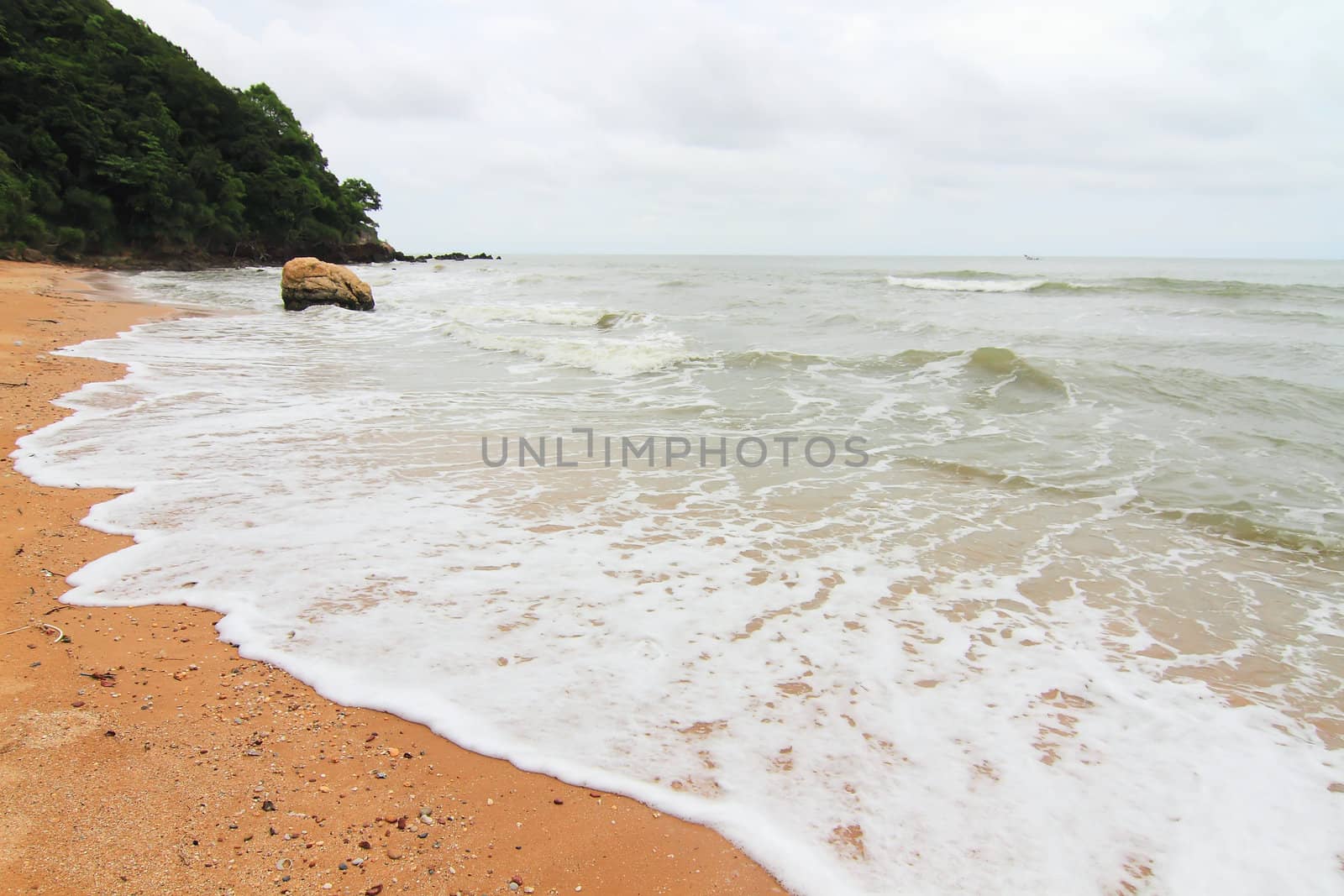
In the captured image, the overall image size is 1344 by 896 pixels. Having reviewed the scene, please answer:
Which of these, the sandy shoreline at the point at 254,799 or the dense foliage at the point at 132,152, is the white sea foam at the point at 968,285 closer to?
the sandy shoreline at the point at 254,799

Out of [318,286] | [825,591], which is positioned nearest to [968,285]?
[318,286]

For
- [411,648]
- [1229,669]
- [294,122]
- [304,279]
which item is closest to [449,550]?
[411,648]

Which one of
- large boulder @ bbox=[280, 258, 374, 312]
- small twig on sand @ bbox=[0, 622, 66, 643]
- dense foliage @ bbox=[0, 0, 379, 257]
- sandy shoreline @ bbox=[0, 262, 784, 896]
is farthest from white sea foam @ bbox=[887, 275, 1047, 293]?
dense foliage @ bbox=[0, 0, 379, 257]

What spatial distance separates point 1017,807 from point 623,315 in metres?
17.5

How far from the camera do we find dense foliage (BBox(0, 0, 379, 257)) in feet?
99.0

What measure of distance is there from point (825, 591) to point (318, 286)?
1948 centimetres

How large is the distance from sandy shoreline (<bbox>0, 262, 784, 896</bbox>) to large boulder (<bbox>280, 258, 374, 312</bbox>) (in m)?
18.2

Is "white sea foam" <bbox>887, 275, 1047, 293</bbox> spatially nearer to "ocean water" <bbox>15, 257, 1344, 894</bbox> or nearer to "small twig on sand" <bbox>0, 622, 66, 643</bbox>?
"ocean water" <bbox>15, 257, 1344, 894</bbox>

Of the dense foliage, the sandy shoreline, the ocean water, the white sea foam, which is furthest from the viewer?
the dense foliage

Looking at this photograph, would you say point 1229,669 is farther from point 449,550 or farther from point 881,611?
Answer: point 449,550

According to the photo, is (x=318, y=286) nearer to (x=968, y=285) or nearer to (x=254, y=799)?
(x=254, y=799)

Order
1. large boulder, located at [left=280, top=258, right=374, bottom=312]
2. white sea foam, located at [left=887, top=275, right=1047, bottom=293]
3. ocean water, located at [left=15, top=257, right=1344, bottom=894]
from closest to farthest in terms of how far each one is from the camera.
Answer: ocean water, located at [left=15, top=257, right=1344, bottom=894]
large boulder, located at [left=280, top=258, right=374, bottom=312]
white sea foam, located at [left=887, top=275, right=1047, bottom=293]

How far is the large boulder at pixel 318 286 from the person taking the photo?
1905cm

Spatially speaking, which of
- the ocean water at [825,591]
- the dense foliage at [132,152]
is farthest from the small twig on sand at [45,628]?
the dense foliage at [132,152]
